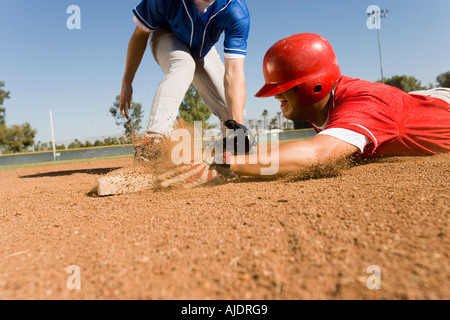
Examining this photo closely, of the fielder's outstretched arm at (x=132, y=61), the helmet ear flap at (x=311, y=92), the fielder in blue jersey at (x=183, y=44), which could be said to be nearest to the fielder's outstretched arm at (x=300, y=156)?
the helmet ear flap at (x=311, y=92)

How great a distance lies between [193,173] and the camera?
177cm


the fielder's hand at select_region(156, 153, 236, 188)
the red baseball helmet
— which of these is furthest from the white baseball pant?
the red baseball helmet

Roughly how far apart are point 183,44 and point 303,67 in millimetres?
1155

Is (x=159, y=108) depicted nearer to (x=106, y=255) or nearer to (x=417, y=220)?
(x=106, y=255)

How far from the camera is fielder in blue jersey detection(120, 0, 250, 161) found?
2232mm

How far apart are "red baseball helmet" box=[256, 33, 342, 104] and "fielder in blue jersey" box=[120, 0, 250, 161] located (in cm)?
43

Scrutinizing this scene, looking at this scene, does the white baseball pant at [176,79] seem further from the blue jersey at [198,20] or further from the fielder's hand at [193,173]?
the fielder's hand at [193,173]

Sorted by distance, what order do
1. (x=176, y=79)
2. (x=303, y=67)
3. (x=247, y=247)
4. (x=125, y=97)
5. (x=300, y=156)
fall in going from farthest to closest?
(x=125, y=97)
(x=176, y=79)
(x=303, y=67)
(x=300, y=156)
(x=247, y=247)

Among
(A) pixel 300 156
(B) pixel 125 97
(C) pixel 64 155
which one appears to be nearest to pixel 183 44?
(B) pixel 125 97

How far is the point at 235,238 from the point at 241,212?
309 mm

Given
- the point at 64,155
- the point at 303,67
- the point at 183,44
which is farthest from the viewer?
the point at 64,155

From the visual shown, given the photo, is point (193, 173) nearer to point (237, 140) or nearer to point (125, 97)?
point (237, 140)

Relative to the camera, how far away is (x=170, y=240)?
3.29 feet

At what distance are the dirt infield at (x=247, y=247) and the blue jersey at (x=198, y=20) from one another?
1.56 m
